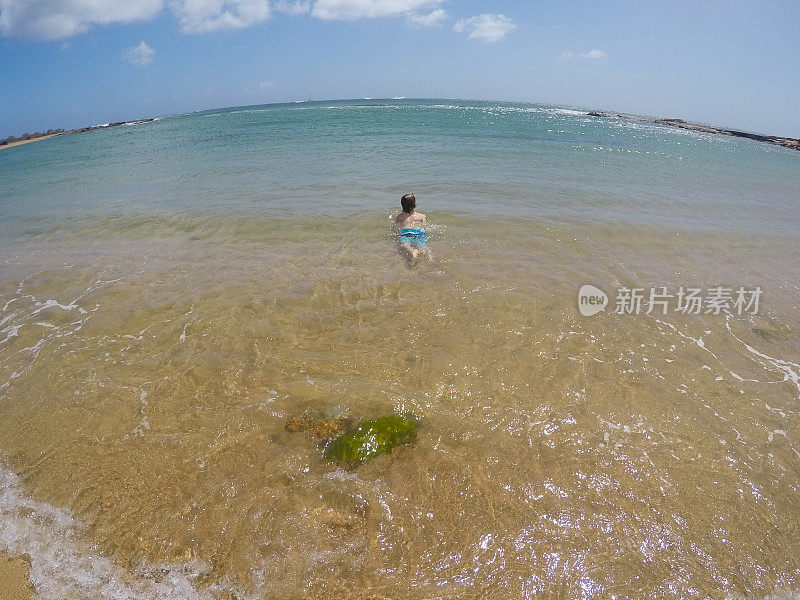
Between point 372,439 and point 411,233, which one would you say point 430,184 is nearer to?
point 411,233

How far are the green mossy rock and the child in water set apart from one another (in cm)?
495

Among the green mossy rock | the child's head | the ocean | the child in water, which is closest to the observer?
the ocean

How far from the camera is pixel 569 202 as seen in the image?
13547 millimetres

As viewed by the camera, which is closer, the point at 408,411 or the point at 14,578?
the point at 14,578

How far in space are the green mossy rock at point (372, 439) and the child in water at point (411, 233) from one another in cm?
495

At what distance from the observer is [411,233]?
9703 millimetres

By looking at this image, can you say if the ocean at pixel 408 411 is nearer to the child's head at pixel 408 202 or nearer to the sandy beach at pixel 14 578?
the sandy beach at pixel 14 578

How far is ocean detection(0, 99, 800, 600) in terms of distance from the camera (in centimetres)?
327

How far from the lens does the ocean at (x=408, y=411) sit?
3.27 m

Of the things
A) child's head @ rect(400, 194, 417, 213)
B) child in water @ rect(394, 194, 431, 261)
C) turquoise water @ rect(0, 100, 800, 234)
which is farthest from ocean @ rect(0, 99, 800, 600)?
turquoise water @ rect(0, 100, 800, 234)

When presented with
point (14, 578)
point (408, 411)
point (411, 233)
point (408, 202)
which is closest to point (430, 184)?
point (408, 202)

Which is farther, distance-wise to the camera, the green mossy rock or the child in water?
the child in water

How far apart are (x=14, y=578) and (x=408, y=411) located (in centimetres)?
372

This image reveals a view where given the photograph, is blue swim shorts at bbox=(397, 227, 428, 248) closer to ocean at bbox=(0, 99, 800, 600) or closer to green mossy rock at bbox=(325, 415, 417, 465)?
ocean at bbox=(0, 99, 800, 600)
